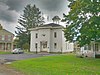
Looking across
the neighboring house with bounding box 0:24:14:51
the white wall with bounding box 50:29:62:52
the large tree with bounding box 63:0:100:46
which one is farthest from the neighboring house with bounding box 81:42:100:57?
the neighboring house with bounding box 0:24:14:51

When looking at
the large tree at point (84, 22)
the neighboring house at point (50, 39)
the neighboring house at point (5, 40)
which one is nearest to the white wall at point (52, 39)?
the neighboring house at point (50, 39)

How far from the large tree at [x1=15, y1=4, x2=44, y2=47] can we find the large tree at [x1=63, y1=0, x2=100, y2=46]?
57.9m

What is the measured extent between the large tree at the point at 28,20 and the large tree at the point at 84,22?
190 ft

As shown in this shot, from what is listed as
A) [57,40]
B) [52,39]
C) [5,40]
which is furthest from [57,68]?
[5,40]

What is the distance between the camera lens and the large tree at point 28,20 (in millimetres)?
96225

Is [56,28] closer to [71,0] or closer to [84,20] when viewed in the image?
[71,0]

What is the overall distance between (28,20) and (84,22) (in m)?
68.7

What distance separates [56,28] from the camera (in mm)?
65375

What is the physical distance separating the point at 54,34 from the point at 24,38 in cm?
2976

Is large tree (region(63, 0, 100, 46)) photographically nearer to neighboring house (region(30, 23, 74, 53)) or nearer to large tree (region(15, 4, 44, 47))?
neighboring house (region(30, 23, 74, 53))

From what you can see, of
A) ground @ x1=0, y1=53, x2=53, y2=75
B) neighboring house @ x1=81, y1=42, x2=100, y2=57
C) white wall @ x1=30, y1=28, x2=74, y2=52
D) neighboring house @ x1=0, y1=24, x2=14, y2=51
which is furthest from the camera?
neighboring house @ x1=0, y1=24, x2=14, y2=51

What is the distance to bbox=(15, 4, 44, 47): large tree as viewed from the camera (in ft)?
316

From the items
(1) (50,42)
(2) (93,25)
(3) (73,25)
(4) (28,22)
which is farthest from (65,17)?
(4) (28,22)

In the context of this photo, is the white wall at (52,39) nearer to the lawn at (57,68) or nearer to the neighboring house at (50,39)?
the neighboring house at (50,39)
